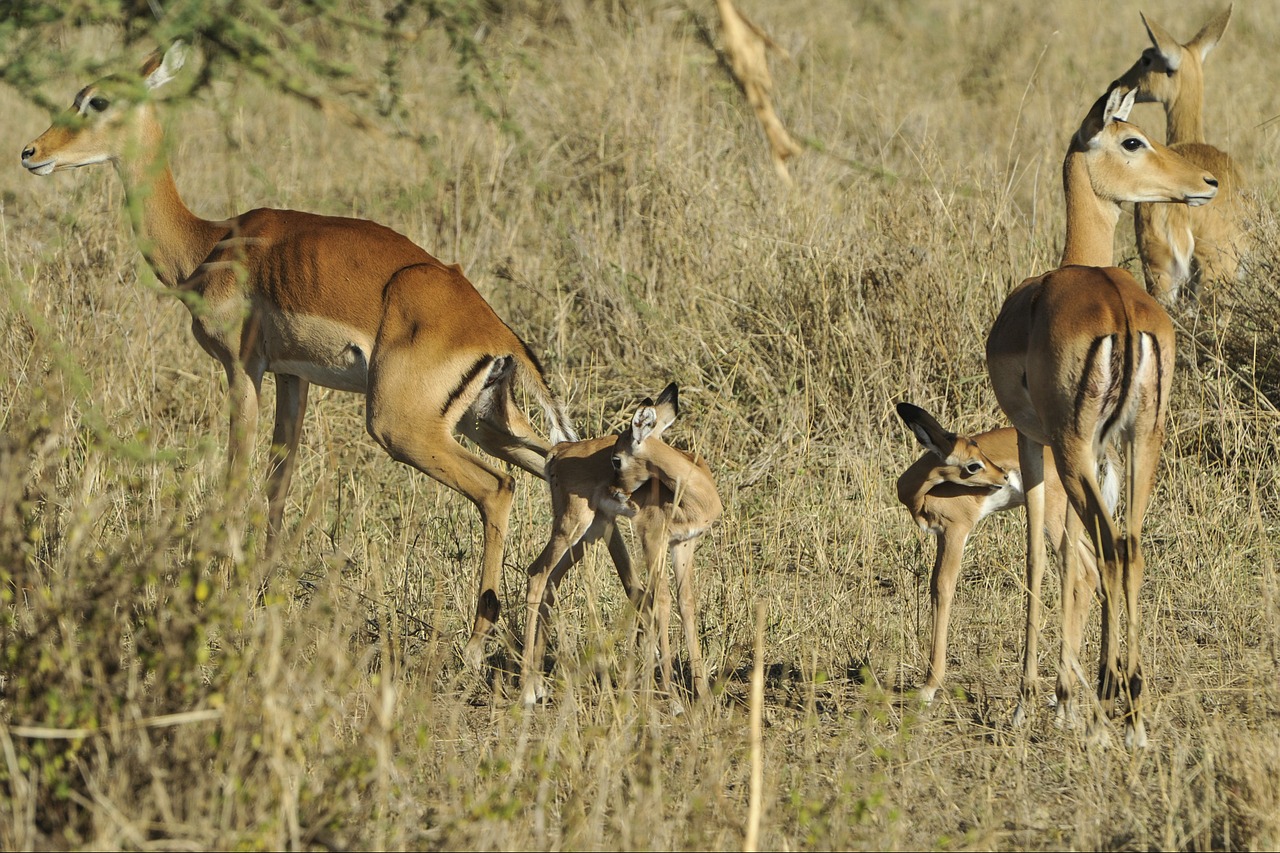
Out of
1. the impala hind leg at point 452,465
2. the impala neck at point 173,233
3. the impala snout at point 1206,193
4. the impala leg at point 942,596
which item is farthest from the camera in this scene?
the impala neck at point 173,233

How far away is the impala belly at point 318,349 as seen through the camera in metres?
4.91

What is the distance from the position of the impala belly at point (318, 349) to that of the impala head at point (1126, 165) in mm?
2423

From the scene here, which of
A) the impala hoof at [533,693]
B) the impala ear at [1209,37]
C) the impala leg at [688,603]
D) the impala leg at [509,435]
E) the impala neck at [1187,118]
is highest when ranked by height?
the impala ear at [1209,37]

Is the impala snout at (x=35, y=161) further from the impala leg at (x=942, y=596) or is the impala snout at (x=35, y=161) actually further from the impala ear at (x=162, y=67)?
the impala leg at (x=942, y=596)

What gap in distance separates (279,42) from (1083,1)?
653 cm

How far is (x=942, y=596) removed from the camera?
4152mm

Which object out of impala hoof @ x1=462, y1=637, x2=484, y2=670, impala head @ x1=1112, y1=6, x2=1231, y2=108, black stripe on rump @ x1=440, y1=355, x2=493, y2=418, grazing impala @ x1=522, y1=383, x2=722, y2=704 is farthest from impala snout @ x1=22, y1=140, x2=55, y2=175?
impala head @ x1=1112, y1=6, x2=1231, y2=108

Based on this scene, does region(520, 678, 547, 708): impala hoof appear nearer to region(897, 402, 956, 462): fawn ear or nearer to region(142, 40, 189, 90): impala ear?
region(897, 402, 956, 462): fawn ear

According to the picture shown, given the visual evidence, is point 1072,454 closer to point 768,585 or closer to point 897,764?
point 897,764

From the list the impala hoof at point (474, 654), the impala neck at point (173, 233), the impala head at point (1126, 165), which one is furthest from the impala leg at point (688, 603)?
the impala neck at point (173, 233)

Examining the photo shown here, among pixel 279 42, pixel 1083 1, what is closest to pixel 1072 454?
pixel 279 42

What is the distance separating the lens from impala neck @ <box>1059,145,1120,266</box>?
484 centimetres

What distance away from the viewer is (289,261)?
5043mm

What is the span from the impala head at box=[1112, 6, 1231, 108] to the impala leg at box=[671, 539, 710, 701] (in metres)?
4.44
